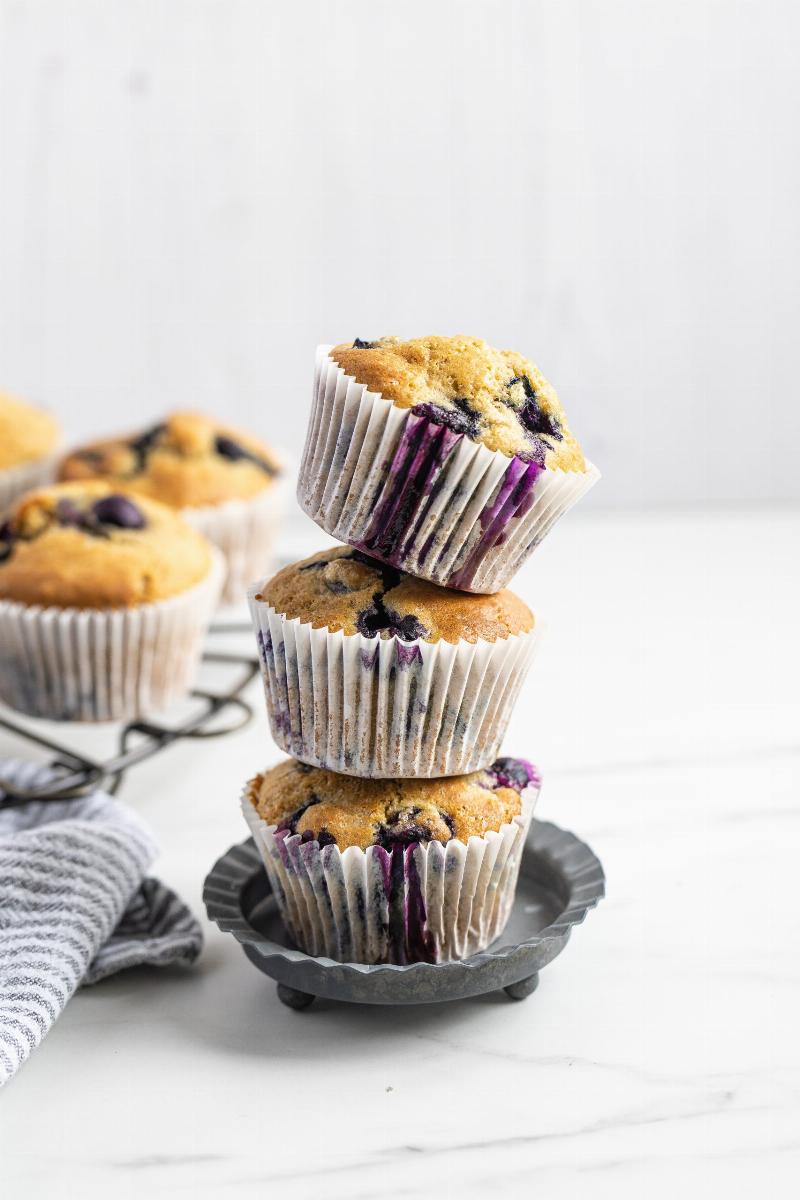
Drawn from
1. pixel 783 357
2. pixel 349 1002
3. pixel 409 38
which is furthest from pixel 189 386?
pixel 349 1002

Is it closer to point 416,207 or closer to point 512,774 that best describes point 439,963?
point 512,774

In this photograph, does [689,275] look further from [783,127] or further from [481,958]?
[481,958]

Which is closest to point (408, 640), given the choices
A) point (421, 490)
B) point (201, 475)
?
point (421, 490)

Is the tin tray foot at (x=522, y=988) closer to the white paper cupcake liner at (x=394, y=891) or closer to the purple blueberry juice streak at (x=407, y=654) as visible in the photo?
the white paper cupcake liner at (x=394, y=891)

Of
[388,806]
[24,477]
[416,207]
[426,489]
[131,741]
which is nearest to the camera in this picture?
[426,489]

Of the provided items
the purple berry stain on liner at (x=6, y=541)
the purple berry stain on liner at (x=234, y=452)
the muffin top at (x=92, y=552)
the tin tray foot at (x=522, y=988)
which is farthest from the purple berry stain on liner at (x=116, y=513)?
the tin tray foot at (x=522, y=988)

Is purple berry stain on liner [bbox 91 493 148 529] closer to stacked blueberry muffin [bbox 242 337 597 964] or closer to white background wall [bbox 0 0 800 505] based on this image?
stacked blueberry muffin [bbox 242 337 597 964]
